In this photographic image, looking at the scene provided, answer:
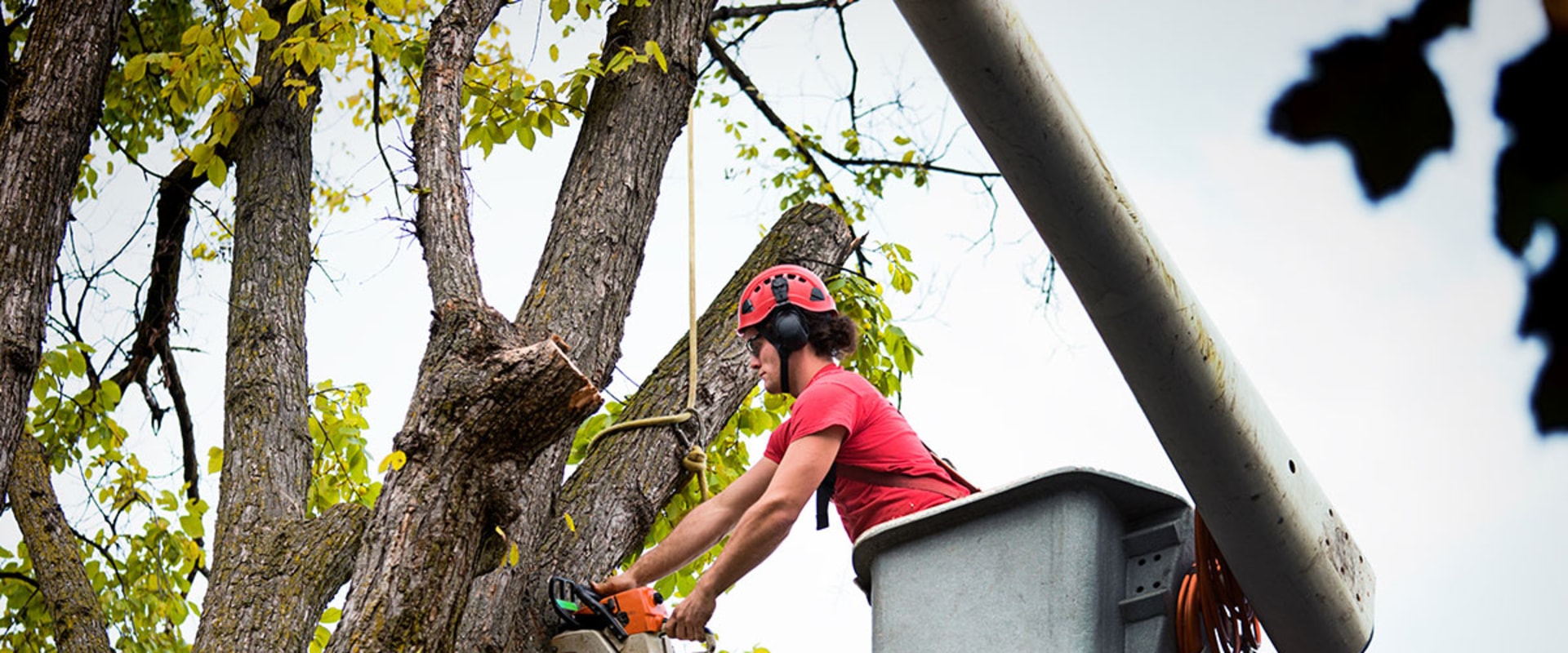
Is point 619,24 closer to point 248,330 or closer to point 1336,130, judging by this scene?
point 248,330

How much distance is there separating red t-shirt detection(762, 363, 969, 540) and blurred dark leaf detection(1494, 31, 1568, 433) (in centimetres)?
311

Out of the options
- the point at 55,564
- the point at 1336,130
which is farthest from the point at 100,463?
the point at 1336,130

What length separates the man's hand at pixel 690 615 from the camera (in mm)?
3963

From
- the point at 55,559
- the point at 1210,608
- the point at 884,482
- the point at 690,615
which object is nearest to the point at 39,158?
the point at 55,559

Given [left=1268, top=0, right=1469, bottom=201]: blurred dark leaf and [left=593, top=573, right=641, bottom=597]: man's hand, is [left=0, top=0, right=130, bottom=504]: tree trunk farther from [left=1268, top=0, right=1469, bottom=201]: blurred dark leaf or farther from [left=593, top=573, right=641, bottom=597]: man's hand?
[left=1268, top=0, right=1469, bottom=201]: blurred dark leaf

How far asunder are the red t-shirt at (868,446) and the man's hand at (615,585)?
1.73 ft

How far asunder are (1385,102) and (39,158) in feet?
13.7

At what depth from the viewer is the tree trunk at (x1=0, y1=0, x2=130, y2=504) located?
4.13 metres

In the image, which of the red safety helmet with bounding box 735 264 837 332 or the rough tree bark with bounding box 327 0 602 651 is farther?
the red safety helmet with bounding box 735 264 837 332

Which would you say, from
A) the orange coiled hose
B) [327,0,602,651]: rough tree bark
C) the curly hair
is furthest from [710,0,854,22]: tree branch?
the orange coiled hose

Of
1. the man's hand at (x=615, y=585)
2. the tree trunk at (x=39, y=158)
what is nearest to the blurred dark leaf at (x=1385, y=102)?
the man's hand at (x=615, y=585)

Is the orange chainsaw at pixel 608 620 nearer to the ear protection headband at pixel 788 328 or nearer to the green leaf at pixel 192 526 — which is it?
the ear protection headband at pixel 788 328

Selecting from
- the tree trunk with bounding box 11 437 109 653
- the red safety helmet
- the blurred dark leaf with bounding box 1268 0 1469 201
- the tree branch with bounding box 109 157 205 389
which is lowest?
the blurred dark leaf with bounding box 1268 0 1469 201

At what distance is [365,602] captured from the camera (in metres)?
3.26
